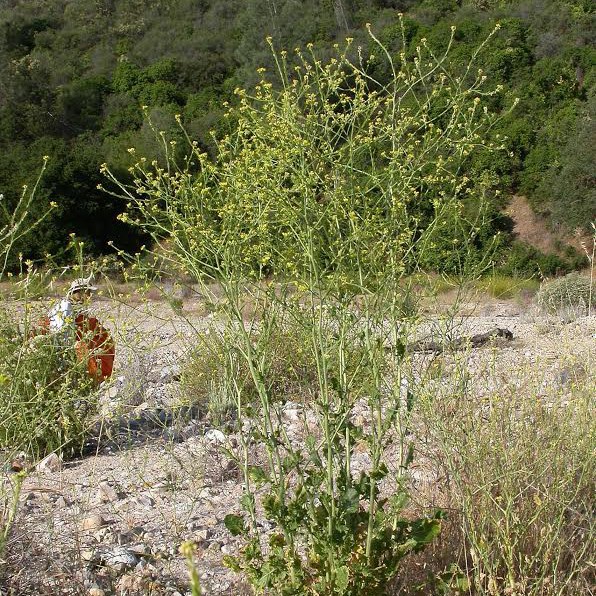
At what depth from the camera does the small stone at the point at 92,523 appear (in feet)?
10.7

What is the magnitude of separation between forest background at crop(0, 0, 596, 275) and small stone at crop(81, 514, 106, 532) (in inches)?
516

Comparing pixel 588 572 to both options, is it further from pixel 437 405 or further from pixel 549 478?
pixel 437 405

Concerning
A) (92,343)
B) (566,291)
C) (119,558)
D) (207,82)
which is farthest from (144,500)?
(207,82)

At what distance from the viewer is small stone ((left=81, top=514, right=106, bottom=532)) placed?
326 cm

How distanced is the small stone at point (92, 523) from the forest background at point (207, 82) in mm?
13114

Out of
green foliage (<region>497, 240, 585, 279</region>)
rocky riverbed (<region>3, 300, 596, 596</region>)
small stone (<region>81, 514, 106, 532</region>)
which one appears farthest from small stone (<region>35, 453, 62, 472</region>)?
green foliage (<region>497, 240, 585, 279</region>)

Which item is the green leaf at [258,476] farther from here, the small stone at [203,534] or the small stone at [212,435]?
the small stone at [212,435]

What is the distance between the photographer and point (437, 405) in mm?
3389

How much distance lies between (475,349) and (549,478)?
12.6ft

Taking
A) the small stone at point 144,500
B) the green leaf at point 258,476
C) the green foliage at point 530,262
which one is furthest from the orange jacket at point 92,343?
the green foliage at point 530,262

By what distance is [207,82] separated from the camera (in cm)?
3266

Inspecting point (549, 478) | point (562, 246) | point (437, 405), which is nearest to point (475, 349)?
point (437, 405)

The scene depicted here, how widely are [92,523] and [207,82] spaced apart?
101 feet

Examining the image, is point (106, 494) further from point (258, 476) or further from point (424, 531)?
point (424, 531)
